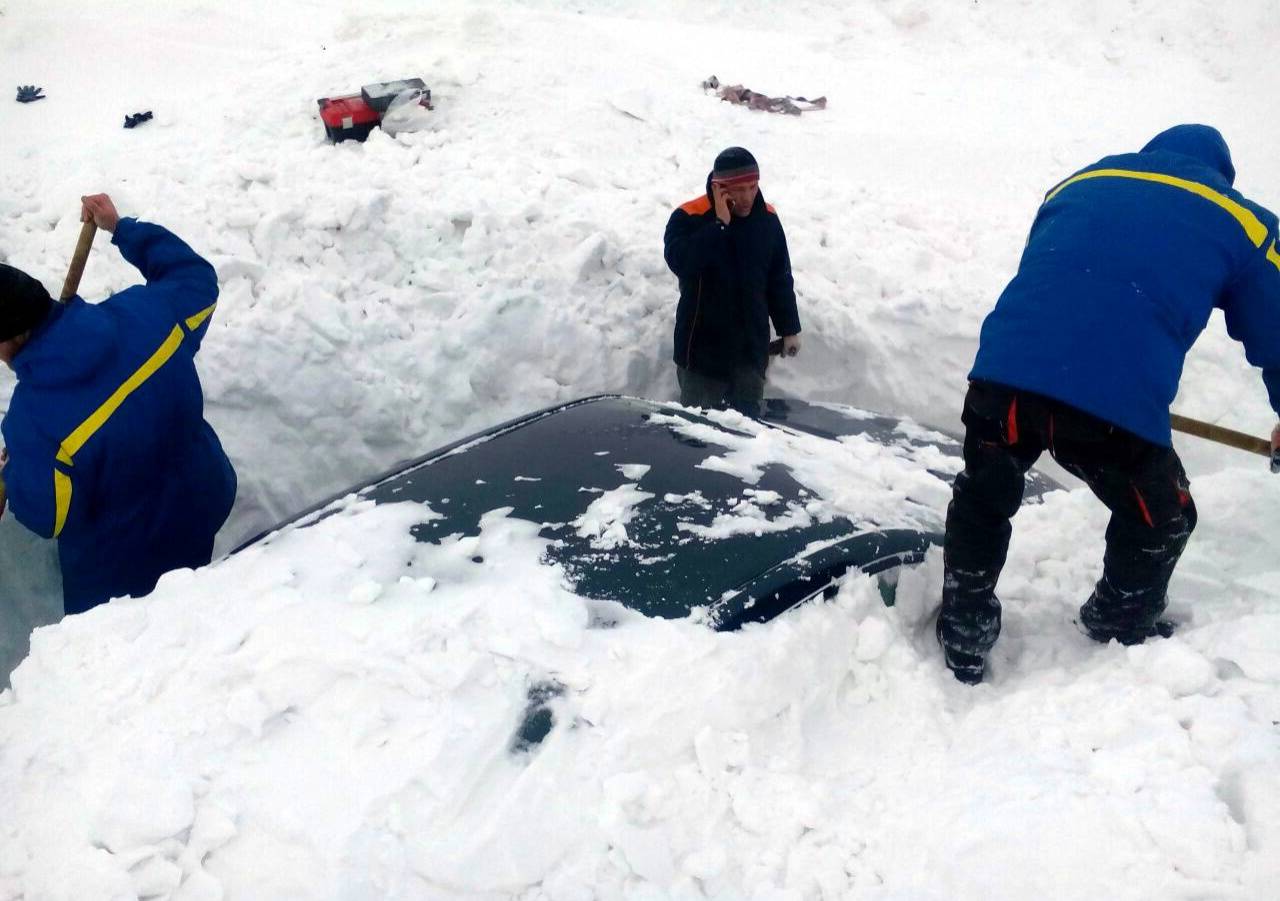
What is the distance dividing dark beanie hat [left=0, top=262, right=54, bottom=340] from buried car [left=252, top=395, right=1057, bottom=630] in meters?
0.92

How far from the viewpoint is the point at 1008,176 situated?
6.73 metres

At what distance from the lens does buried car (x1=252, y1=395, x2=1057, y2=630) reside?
226 centimetres

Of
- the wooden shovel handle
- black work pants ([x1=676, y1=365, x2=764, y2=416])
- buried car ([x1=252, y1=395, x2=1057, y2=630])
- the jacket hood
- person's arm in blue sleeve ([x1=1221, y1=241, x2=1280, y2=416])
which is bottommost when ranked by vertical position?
black work pants ([x1=676, y1=365, x2=764, y2=416])

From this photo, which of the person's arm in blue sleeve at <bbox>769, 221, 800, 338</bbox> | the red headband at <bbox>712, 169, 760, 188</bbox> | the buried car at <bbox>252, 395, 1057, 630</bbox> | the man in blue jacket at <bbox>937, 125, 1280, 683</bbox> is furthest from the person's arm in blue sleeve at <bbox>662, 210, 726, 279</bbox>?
the man in blue jacket at <bbox>937, 125, 1280, 683</bbox>

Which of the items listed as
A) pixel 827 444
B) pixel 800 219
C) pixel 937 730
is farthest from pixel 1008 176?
pixel 937 730

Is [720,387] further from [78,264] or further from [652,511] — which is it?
[78,264]

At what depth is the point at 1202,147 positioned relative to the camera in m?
2.56

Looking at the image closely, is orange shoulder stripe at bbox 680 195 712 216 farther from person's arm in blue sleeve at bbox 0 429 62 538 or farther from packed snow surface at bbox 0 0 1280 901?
person's arm in blue sleeve at bbox 0 429 62 538

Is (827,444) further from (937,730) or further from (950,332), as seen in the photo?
(950,332)

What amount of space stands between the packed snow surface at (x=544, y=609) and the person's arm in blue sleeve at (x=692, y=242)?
2.58 feet

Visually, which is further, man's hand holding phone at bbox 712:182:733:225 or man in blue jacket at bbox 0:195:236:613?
man's hand holding phone at bbox 712:182:733:225

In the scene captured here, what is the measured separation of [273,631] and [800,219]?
4.42 m

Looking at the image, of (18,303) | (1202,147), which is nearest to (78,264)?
(18,303)

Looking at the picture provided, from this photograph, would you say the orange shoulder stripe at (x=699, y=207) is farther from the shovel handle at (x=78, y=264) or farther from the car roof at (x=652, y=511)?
the shovel handle at (x=78, y=264)
